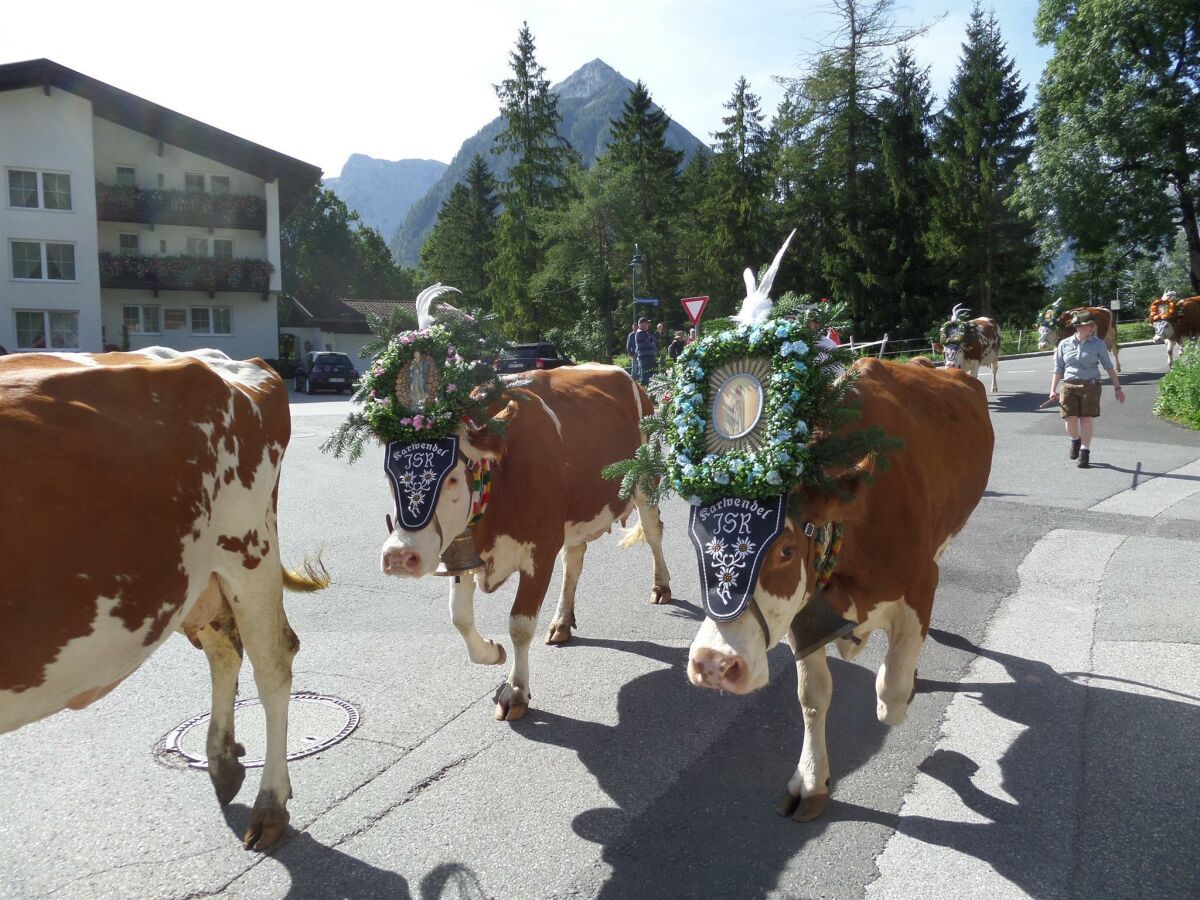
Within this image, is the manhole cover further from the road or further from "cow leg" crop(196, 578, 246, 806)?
"cow leg" crop(196, 578, 246, 806)

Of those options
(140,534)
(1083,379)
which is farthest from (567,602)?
(1083,379)

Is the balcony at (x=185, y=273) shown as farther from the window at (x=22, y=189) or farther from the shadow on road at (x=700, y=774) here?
the shadow on road at (x=700, y=774)

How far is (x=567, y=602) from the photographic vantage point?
591 cm

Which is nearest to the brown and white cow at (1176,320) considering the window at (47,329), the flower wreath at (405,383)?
the flower wreath at (405,383)

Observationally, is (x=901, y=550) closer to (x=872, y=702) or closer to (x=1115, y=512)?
(x=872, y=702)

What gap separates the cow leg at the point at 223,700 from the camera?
3.70m

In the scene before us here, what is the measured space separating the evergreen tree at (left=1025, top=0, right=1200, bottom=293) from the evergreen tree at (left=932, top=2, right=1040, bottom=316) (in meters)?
2.71

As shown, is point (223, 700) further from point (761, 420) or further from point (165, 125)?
point (165, 125)

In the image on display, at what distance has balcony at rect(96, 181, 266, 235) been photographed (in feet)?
113

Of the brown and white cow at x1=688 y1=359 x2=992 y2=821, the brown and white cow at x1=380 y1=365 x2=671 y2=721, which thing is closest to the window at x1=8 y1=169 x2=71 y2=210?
the brown and white cow at x1=380 y1=365 x2=671 y2=721

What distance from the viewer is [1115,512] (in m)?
8.70

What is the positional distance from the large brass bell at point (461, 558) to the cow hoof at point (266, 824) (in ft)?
4.59

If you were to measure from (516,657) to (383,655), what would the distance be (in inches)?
47.6

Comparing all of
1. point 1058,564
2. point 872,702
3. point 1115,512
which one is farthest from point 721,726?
point 1115,512
